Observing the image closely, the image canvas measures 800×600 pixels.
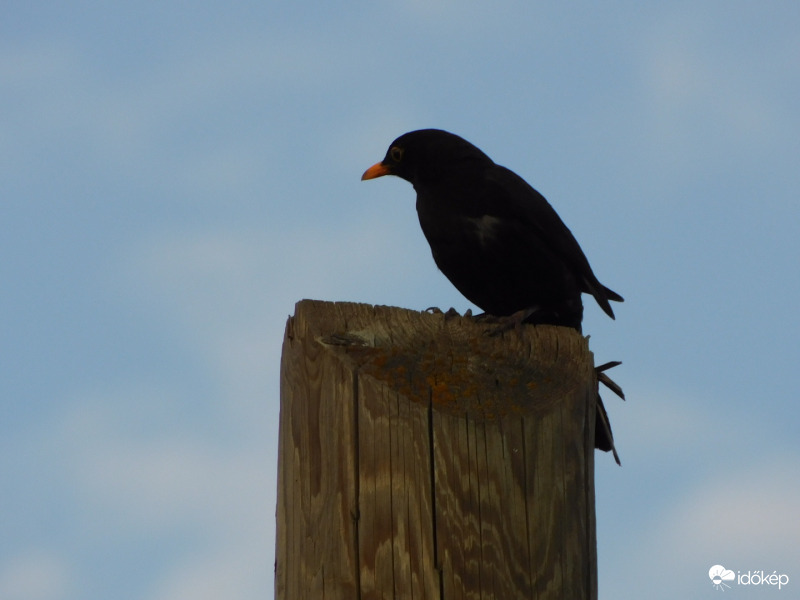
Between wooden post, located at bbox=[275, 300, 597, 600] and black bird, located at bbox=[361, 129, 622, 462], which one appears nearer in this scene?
wooden post, located at bbox=[275, 300, 597, 600]

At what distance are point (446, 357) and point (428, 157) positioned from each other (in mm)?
2906

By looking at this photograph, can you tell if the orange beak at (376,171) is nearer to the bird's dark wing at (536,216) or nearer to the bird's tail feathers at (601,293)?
the bird's dark wing at (536,216)

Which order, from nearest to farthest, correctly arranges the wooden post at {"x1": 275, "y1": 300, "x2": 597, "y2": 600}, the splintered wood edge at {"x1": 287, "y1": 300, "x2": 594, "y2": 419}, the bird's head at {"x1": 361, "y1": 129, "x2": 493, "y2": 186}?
the wooden post at {"x1": 275, "y1": 300, "x2": 597, "y2": 600}, the splintered wood edge at {"x1": 287, "y1": 300, "x2": 594, "y2": 419}, the bird's head at {"x1": 361, "y1": 129, "x2": 493, "y2": 186}

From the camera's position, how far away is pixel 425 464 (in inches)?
91.7

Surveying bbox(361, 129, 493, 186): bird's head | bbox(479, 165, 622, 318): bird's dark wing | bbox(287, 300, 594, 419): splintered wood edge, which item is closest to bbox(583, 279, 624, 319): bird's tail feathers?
bbox(479, 165, 622, 318): bird's dark wing

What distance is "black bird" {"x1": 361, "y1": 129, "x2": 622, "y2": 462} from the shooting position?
484 cm

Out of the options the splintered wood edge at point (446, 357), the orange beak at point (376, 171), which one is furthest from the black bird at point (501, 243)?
the splintered wood edge at point (446, 357)

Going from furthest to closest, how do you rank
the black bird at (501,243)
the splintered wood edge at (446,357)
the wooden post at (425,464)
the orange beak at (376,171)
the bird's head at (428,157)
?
the orange beak at (376,171) → the bird's head at (428,157) → the black bird at (501,243) → the splintered wood edge at (446,357) → the wooden post at (425,464)

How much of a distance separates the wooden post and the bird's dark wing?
2298mm

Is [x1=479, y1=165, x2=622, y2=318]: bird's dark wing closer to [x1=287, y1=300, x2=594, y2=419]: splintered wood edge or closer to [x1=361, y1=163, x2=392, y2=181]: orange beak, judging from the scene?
[x1=361, y1=163, x2=392, y2=181]: orange beak

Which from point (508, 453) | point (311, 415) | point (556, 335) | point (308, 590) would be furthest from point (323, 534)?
point (556, 335)

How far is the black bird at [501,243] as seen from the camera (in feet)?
15.9

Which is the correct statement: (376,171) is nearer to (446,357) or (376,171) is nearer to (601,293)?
(601,293)

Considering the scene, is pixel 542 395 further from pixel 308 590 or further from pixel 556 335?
pixel 308 590
